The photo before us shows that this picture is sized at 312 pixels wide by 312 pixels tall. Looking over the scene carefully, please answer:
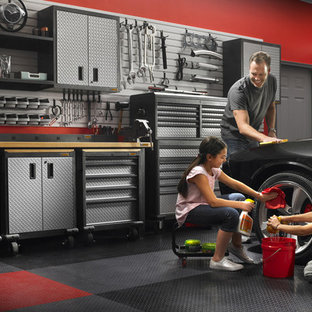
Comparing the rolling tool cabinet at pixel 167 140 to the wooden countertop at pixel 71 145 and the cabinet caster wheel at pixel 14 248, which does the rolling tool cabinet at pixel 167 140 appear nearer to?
the wooden countertop at pixel 71 145

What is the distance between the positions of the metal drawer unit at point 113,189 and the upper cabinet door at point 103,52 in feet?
2.97

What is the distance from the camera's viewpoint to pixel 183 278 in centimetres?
341

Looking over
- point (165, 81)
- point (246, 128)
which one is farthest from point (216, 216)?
point (165, 81)

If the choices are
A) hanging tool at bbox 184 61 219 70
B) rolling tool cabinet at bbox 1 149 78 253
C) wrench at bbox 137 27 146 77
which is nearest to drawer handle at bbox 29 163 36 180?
rolling tool cabinet at bbox 1 149 78 253

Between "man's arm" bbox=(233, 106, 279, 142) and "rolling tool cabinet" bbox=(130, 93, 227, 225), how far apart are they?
1.35 metres

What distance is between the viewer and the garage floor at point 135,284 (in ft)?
9.20

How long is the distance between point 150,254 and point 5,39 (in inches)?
98.4

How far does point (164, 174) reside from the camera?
5617 millimetres

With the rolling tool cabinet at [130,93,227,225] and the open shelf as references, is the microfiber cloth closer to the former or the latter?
the rolling tool cabinet at [130,93,227,225]

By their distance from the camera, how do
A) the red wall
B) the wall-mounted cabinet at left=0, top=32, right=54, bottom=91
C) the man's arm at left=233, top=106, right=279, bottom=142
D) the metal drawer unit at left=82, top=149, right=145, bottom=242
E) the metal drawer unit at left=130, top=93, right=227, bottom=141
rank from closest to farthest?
the man's arm at left=233, top=106, right=279, bottom=142, the metal drawer unit at left=82, top=149, right=145, bottom=242, the wall-mounted cabinet at left=0, top=32, right=54, bottom=91, the metal drawer unit at left=130, top=93, right=227, bottom=141, the red wall

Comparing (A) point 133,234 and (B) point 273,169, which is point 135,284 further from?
(A) point 133,234

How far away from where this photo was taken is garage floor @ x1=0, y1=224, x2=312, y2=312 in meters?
2.80

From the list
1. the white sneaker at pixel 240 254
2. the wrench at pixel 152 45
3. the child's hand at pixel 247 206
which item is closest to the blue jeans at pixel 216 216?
the child's hand at pixel 247 206

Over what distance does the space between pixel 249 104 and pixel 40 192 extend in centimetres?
198
